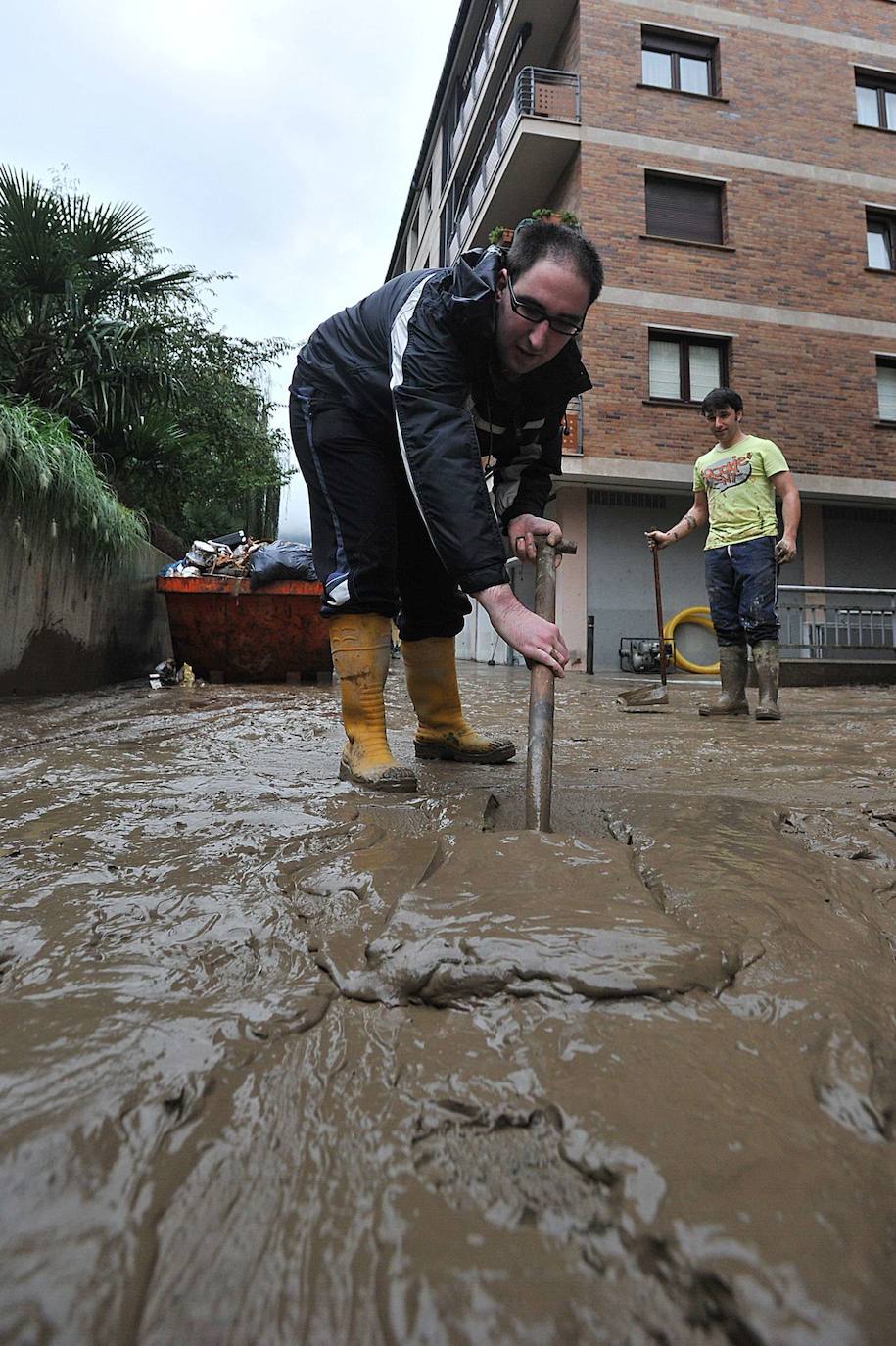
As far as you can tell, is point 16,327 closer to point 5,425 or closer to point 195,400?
point 5,425

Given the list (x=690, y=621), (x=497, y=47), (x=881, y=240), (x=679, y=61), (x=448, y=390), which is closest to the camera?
(x=448, y=390)

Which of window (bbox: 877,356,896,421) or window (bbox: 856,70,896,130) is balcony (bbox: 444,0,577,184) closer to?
window (bbox: 856,70,896,130)

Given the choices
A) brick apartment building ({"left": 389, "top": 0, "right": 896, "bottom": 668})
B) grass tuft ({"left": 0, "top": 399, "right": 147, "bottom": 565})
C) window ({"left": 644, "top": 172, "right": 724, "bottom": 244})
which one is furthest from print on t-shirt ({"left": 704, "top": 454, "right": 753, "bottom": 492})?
window ({"left": 644, "top": 172, "right": 724, "bottom": 244})

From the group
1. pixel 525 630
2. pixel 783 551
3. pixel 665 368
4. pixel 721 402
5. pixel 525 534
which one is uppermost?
pixel 665 368

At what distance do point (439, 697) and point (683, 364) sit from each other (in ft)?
33.5

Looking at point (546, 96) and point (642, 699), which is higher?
point (546, 96)

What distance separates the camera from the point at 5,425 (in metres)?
3.51

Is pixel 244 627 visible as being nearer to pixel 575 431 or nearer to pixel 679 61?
pixel 575 431

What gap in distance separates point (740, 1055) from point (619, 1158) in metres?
0.18

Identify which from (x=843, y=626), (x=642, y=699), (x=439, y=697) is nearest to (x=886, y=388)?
(x=843, y=626)

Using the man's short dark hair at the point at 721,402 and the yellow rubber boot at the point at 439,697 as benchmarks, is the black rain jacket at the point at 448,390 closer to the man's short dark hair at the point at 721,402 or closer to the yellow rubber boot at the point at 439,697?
the yellow rubber boot at the point at 439,697

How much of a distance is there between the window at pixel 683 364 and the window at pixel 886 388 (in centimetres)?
265

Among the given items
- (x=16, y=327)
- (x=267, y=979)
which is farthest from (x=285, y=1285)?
(x=16, y=327)

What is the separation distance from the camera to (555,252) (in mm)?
1641
